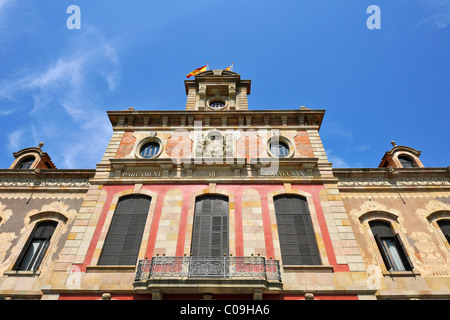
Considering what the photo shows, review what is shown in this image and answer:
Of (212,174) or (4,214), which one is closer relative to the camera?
(4,214)

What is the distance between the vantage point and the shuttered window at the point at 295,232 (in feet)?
37.2

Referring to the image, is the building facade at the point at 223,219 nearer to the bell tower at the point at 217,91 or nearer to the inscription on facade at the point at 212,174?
the inscription on facade at the point at 212,174

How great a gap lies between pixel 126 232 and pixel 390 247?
11963mm

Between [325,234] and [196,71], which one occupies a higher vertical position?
[196,71]

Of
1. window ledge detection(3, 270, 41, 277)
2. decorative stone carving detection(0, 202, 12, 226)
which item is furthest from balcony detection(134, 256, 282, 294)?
decorative stone carving detection(0, 202, 12, 226)

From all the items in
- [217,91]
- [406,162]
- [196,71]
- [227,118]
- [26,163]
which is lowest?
[406,162]

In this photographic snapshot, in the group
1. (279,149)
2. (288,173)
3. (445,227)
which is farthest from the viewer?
(279,149)

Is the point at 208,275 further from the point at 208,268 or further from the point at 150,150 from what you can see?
the point at 150,150

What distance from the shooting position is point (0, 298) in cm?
1113

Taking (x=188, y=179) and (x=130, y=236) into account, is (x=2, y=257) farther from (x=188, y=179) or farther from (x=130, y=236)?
(x=188, y=179)

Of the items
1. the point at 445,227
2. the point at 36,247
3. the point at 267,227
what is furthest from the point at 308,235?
the point at 36,247

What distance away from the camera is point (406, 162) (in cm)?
1695

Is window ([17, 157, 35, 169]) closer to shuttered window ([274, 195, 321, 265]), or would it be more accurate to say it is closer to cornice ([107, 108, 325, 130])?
cornice ([107, 108, 325, 130])
